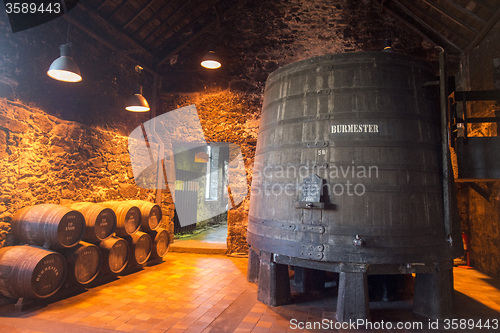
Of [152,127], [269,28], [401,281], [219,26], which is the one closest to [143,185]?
[152,127]

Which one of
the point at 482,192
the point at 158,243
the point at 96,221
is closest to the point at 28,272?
the point at 96,221

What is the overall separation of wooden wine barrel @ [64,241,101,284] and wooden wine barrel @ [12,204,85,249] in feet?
0.48

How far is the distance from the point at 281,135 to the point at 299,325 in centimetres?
202

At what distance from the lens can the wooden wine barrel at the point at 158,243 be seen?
5.67 meters

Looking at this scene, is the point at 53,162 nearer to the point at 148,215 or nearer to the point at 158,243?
the point at 148,215

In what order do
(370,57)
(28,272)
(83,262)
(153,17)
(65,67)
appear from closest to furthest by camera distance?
(370,57) < (28,272) < (65,67) < (83,262) < (153,17)

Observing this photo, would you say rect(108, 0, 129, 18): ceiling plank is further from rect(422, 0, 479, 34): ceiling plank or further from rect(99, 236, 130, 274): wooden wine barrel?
rect(422, 0, 479, 34): ceiling plank

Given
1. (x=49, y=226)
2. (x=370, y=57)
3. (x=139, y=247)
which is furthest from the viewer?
(x=139, y=247)

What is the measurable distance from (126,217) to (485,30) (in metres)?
7.17

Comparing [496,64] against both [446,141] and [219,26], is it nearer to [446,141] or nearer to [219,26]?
[446,141]

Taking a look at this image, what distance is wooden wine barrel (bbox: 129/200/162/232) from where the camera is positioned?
5457 mm

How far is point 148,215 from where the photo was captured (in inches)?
216

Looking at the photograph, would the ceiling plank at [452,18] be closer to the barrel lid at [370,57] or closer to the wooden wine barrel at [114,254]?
the barrel lid at [370,57]

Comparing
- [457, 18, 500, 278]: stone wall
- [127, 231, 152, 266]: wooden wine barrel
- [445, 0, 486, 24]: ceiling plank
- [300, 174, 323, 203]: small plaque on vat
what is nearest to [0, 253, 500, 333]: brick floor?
[127, 231, 152, 266]: wooden wine barrel
